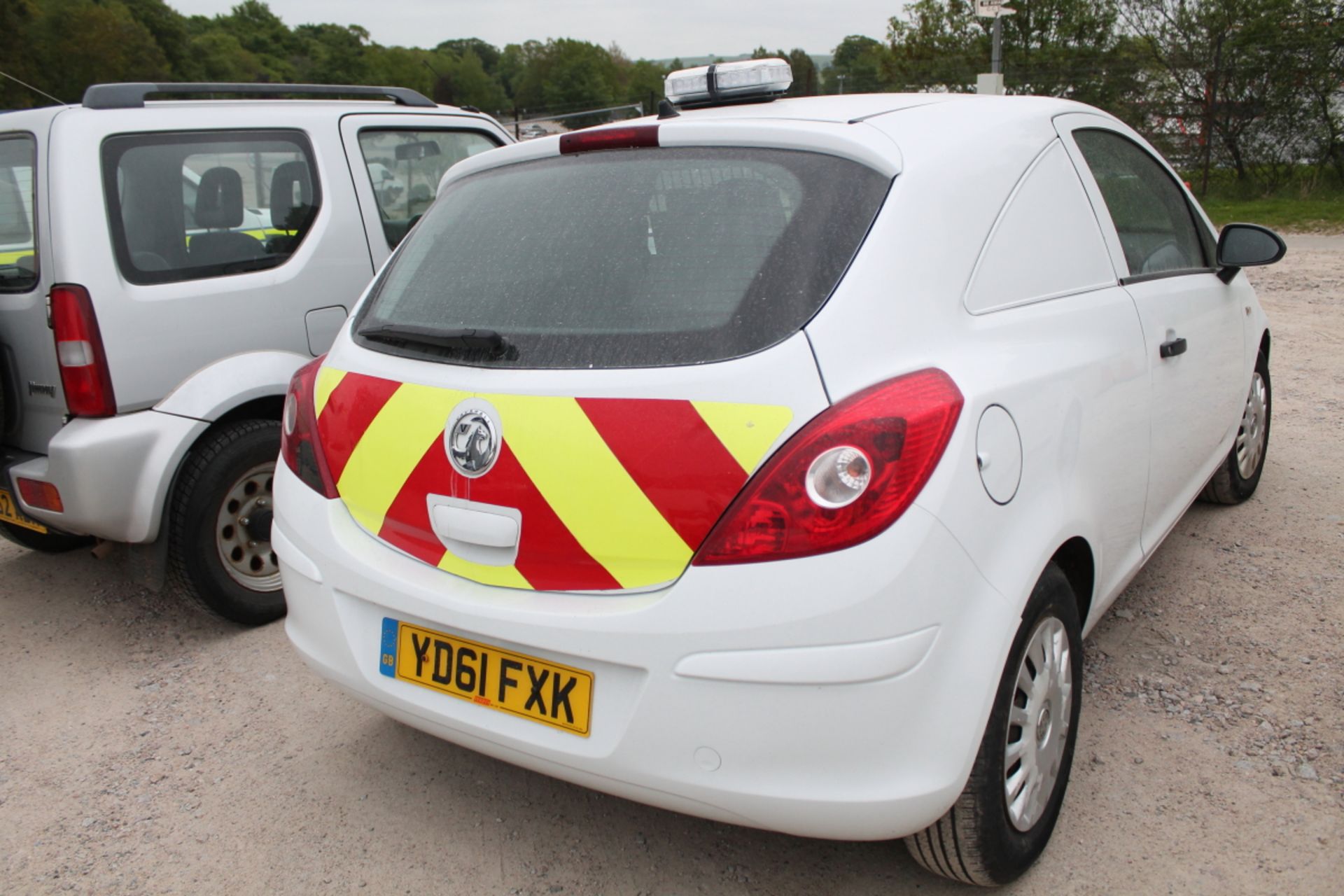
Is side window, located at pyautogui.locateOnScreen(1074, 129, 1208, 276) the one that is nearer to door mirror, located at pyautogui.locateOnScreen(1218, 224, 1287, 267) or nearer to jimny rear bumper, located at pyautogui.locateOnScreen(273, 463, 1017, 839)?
door mirror, located at pyautogui.locateOnScreen(1218, 224, 1287, 267)

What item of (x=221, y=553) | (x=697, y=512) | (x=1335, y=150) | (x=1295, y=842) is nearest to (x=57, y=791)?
(x=221, y=553)

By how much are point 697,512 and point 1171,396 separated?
168 cm

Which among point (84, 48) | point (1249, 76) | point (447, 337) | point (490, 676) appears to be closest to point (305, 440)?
point (447, 337)

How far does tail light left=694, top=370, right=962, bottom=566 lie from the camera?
1749mm

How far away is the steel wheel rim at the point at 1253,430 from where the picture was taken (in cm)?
416

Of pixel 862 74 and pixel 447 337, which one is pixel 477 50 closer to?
pixel 862 74

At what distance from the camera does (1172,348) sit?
9.27ft

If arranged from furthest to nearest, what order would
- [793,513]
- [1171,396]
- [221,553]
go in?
[221,553], [1171,396], [793,513]

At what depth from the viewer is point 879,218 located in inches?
77.7

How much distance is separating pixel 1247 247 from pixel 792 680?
2.49 meters

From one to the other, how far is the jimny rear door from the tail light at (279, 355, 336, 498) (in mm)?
40

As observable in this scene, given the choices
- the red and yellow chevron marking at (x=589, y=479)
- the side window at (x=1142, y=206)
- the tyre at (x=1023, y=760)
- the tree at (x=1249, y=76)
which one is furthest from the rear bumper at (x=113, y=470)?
the tree at (x=1249, y=76)

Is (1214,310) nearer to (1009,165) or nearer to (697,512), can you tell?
(1009,165)

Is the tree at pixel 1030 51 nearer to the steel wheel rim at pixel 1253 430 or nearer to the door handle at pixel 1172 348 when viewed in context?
the steel wheel rim at pixel 1253 430
